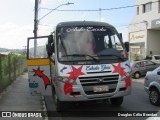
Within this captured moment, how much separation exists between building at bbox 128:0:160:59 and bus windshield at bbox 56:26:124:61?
118 feet

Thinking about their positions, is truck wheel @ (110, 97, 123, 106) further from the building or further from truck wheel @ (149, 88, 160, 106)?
the building

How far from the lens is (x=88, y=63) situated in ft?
32.1

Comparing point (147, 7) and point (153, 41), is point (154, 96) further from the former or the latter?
point (147, 7)

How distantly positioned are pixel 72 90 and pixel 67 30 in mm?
1984

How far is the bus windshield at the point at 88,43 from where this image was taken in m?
10.0

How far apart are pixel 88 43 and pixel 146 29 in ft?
132

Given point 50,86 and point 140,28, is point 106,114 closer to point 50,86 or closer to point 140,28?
point 50,86

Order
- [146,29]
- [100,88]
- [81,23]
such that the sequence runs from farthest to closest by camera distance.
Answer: [146,29] < [81,23] < [100,88]

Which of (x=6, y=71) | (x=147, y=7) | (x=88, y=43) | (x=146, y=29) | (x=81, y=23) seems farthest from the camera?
(x=147, y=7)

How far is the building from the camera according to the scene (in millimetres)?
47375

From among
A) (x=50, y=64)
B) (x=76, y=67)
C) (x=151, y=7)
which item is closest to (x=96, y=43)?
(x=76, y=67)

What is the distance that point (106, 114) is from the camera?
33.6 feet

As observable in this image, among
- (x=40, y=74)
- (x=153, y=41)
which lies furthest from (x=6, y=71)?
(x=153, y=41)

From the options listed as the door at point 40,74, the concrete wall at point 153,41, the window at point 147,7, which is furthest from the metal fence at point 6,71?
the window at point 147,7
